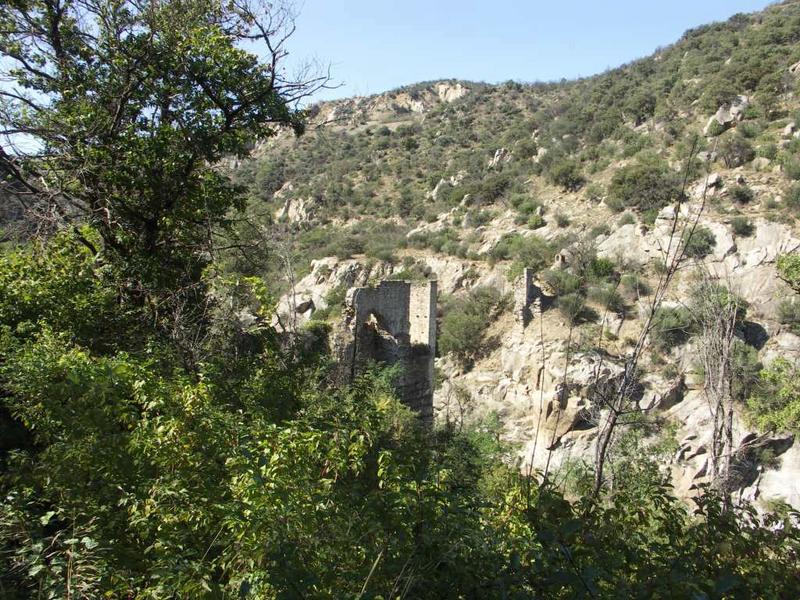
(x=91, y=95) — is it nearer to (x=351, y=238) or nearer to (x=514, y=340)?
(x=514, y=340)

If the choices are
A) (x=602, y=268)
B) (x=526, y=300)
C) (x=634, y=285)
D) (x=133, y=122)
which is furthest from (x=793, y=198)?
(x=133, y=122)

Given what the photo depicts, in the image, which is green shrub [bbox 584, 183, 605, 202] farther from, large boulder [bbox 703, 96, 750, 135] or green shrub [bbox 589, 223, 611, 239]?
large boulder [bbox 703, 96, 750, 135]

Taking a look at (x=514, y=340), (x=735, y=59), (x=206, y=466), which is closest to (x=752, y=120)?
(x=735, y=59)

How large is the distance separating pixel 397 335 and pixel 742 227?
1379 centimetres

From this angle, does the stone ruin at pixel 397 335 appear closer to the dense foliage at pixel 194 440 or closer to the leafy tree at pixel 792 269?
the dense foliage at pixel 194 440

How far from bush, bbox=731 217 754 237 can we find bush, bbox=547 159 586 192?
960 centimetres

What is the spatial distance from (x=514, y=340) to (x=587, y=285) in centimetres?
368

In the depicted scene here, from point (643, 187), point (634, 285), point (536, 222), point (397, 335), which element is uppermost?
point (643, 187)

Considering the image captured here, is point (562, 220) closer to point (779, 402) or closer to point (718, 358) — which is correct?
point (779, 402)

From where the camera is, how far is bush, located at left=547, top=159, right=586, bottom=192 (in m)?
28.1

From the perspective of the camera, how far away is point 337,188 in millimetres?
37594

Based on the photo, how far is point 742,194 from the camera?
68.4 feet

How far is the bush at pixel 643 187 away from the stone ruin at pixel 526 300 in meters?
7.12

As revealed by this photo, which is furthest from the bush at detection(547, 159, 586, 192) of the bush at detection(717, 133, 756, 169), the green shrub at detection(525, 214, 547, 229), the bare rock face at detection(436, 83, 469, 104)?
the bare rock face at detection(436, 83, 469, 104)
